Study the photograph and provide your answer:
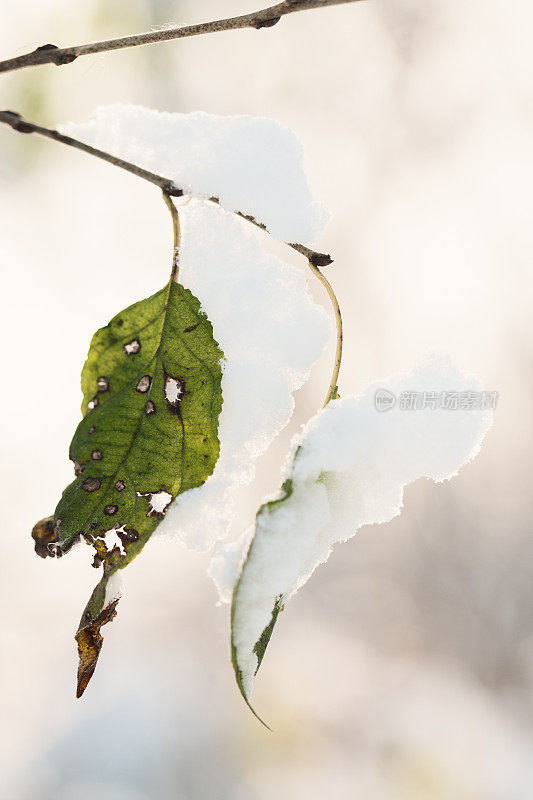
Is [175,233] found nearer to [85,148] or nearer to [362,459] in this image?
[85,148]

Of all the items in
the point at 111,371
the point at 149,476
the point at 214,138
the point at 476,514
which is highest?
the point at 214,138

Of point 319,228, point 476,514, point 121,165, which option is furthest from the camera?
point 476,514

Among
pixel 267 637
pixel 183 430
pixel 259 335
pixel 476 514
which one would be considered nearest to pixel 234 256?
pixel 259 335

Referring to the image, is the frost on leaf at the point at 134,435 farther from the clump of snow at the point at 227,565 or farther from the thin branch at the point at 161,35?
the thin branch at the point at 161,35

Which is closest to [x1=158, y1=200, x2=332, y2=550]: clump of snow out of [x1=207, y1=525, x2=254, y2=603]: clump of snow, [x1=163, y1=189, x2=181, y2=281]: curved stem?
[x1=163, y1=189, x2=181, y2=281]: curved stem

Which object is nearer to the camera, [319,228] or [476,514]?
A: [319,228]

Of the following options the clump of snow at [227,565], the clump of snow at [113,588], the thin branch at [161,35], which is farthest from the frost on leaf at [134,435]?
the thin branch at [161,35]

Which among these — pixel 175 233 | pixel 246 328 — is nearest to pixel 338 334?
pixel 246 328

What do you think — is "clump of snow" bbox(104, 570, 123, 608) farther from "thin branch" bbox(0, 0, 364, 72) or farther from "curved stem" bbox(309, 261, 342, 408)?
"thin branch" bbox(0, 0, 364, 72)

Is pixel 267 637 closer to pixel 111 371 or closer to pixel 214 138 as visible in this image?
pixel 111 371
